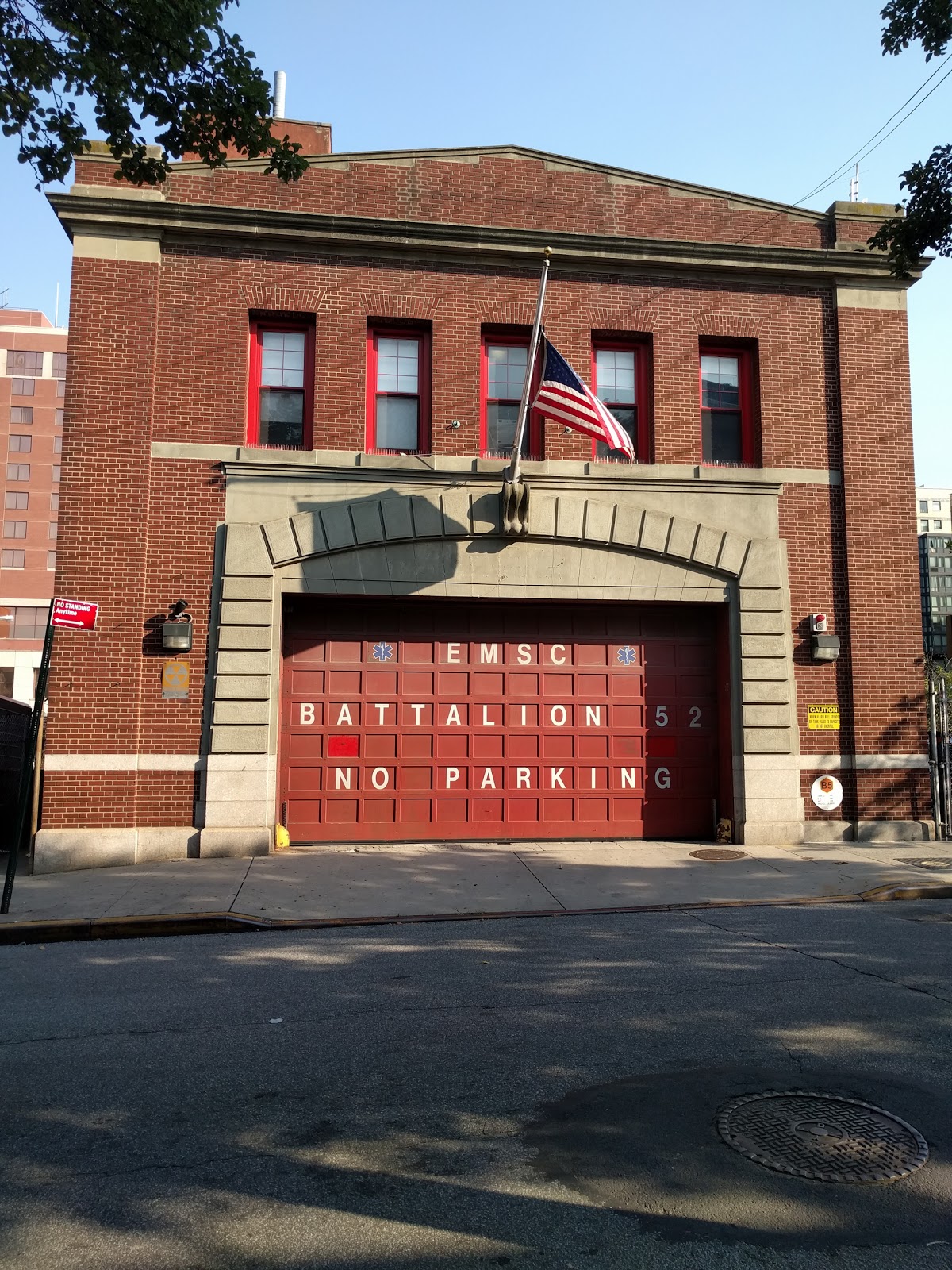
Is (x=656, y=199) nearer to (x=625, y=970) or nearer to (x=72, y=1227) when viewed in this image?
(x=625, y=970)

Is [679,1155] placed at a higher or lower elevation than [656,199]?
lower

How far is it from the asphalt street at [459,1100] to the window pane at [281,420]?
8.10 metres

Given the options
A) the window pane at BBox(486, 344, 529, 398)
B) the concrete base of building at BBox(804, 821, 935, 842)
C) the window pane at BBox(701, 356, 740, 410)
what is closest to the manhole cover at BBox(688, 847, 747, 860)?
the concrete base of building at BBox(804, 821, 935, 842)

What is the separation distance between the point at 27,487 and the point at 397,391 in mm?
75667

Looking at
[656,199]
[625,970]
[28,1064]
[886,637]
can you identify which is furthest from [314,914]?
[656,199]

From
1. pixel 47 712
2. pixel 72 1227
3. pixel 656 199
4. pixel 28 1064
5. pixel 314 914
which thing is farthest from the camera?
pixel 656 199

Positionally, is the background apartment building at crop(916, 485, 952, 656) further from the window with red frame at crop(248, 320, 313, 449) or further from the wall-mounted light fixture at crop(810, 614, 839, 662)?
the window with red frame at crop(248, 320, 313, 449)

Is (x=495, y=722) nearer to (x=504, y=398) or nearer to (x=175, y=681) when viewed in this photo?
(x=175, y=681)

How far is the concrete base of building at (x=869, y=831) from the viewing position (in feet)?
45.5

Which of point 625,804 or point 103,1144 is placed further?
point 625,804

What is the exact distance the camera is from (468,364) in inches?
555

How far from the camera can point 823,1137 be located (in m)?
4.07

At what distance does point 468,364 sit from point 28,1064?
442 inches

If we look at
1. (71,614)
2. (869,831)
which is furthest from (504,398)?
(869,831)
